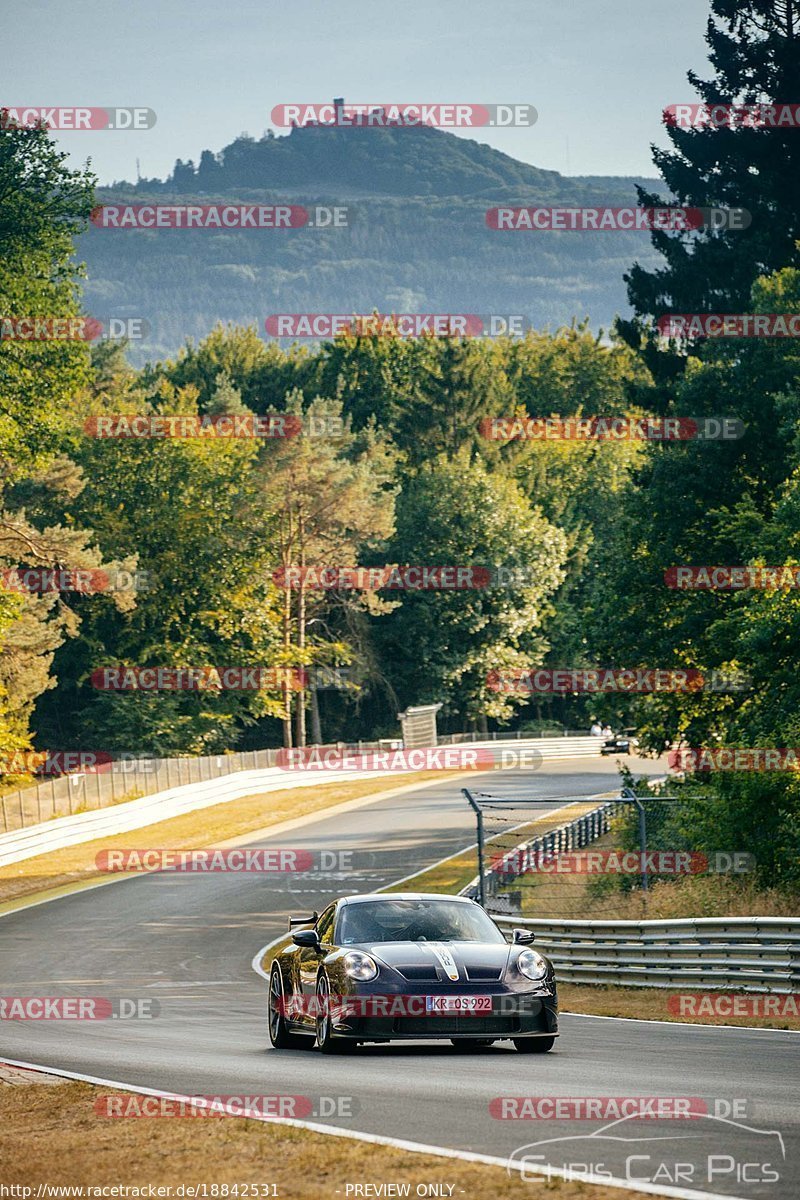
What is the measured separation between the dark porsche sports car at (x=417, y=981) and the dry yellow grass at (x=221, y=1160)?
10.5ft

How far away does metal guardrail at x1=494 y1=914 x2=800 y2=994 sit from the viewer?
59.5ft

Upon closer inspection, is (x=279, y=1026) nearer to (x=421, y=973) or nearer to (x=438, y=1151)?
(x=421, y=973)

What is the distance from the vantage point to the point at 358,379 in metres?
104

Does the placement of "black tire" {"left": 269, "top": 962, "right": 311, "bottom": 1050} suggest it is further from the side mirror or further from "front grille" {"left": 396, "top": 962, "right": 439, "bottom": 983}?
"front grille" {"left": 396, "top": 962, "right": 439, "bottom": 983}

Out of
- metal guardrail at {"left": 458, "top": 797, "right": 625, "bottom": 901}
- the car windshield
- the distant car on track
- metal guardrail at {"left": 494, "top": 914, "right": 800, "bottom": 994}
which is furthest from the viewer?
the distant car on track

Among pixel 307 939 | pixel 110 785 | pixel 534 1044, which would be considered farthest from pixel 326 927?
pixel 110 785

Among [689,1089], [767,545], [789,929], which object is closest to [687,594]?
[767,545]

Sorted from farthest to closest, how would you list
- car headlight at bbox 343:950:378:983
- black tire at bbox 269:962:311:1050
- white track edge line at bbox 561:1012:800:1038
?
white track edge line at bbox 561:1012:800:1038 < black tire at bbox 269:962:311:1050 < car headlight at bbox 343:950:378:983

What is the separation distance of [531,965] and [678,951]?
25.4 feet

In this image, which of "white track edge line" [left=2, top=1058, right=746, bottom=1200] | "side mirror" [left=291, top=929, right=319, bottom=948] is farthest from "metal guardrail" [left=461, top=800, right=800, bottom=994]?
"white track edge line" [left=2, top=1058, right=746, bottom=1200]

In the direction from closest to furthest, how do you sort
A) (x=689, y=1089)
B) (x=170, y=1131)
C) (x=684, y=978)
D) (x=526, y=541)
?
1. (x=170, y=1131)
2. (x=689, y=1089)
3. (x=684, y=978)
4. (x=526, y=541)

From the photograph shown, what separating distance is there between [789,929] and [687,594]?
22991mm

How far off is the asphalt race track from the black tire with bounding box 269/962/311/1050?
324 mm

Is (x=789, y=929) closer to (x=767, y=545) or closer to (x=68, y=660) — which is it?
(x=767, y=545)
